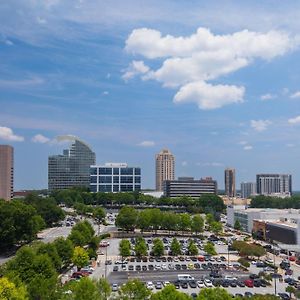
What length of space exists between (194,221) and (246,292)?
31.3m

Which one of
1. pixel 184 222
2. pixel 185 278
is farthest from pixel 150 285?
pixel 184 222

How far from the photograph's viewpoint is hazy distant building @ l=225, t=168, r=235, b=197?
15438 cm

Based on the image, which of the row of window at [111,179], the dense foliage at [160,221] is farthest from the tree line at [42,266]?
the row of window at [111,179]

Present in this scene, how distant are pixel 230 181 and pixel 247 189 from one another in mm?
21264

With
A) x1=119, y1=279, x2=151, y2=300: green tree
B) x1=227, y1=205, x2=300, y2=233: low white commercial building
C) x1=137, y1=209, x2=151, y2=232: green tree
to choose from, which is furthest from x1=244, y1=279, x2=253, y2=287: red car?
x1=137, y1=209, x2=151, y2=232: green tree

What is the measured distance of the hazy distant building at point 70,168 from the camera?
138 metres

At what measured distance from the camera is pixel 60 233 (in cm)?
6050

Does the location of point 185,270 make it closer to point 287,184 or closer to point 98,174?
point 98,174

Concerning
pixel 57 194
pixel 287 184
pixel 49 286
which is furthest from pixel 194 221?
pixel 287 184

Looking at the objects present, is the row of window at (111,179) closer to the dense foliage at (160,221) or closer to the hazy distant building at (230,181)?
the dense foliage at (160,221)

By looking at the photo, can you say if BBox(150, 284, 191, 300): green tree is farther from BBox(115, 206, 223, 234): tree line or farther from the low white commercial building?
the low white commercial building

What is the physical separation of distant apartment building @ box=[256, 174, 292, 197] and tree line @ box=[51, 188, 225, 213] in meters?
60.1

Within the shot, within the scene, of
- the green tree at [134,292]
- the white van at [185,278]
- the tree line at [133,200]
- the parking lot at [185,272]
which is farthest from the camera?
the tree line at [133,200]

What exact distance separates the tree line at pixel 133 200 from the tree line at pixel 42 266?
2068 inches
